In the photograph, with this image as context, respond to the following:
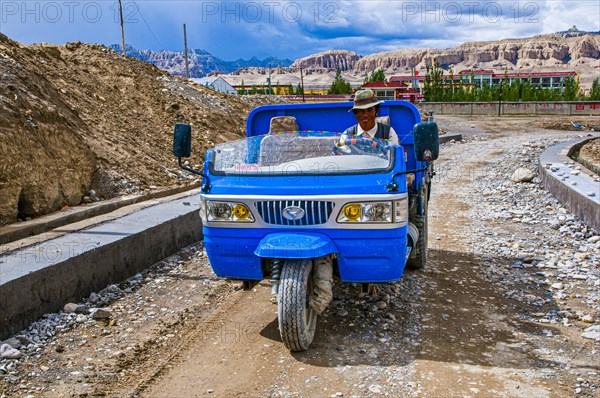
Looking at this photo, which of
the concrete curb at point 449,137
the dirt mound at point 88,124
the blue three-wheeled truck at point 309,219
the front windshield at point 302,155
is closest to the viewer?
the blue three-wheeled truck at point 309,219

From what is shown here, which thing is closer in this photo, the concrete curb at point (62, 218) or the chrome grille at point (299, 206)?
the chrome grille at point (299, 206)

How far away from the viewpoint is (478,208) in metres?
12.8

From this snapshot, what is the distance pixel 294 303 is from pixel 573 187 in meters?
8.26

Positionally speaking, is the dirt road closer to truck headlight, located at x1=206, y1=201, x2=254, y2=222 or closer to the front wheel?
the front wheel

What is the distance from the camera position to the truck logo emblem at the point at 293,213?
17.3 ft

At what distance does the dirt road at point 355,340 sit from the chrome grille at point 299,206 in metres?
1.11

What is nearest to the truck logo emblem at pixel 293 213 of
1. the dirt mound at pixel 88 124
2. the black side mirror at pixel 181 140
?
the black side mirror at pixel 181 140

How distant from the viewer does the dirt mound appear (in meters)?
10.2

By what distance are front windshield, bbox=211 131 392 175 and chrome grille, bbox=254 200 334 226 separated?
40 centimetres

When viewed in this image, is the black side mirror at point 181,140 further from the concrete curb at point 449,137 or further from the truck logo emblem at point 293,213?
the concrete curb at point 449,137

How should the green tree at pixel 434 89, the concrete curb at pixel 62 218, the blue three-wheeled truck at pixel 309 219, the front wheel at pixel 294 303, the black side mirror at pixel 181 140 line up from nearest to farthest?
the front wheel at pixel 294 303, the blue three-wheeled truck at pixel 309 219, the black side mirror at pixel 181 140, the concrete curb at pixel 62 218, the green tree at pixel 434 89

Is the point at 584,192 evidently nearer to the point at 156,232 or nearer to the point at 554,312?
the point at 554,312

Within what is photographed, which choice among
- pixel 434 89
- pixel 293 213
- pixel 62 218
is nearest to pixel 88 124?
pixel 62 218

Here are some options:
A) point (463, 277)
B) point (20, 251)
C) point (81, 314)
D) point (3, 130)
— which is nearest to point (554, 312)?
point (463, 277)
